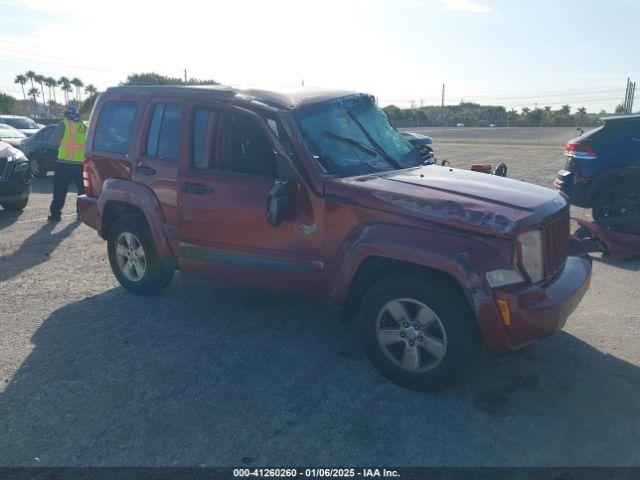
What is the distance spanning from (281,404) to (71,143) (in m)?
7.16

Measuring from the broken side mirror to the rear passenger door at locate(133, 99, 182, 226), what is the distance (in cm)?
128

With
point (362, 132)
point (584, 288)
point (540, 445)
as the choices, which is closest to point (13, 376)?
point (362, 132)

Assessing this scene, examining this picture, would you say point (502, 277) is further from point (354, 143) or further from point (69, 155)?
point (69, 155)

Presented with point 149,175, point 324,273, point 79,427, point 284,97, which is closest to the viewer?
point 79,427

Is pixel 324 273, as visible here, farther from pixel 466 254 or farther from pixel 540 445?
pixel 540 445

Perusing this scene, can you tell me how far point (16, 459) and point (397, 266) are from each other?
2.58 metres

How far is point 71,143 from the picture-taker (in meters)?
8.90

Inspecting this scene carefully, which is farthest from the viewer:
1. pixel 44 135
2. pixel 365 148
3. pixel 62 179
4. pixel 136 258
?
pixel 44 135

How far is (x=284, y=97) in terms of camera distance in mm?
4410

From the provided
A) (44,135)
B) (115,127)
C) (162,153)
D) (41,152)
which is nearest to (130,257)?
(162,153)

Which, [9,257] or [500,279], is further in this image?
[9,257]

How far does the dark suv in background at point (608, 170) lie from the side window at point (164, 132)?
611 centimetres

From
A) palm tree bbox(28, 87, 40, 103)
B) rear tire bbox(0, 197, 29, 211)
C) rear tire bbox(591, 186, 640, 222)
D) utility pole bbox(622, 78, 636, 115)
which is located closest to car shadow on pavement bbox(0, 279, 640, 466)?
rear tire bbox(591, 186, 640, 222)

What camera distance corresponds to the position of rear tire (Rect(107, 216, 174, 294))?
5.24 metres
